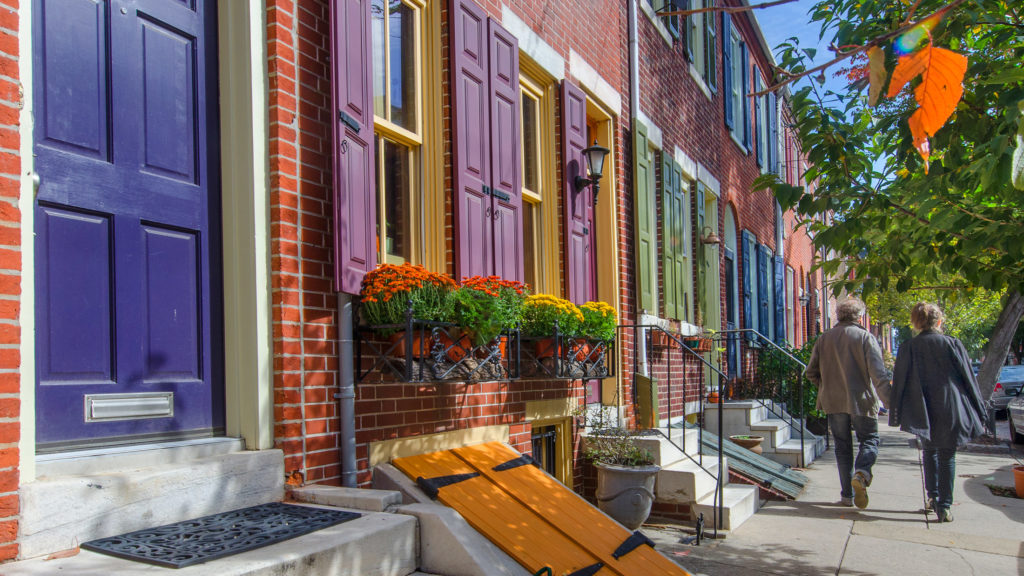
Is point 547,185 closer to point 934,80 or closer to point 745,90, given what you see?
point 934,80

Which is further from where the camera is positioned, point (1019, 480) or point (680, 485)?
point (1019, 480)

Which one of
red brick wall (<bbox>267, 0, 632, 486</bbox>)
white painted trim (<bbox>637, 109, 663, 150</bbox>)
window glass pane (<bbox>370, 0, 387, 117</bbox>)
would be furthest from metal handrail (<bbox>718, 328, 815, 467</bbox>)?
red brick wall (<bbox>267, 0, 632, 486</bbox>)

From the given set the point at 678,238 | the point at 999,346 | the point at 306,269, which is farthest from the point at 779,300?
the point at 306,269

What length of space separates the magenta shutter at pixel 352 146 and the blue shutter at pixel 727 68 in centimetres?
915

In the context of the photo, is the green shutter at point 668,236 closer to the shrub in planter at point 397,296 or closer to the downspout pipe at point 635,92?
the downspout pipe at point 635,92

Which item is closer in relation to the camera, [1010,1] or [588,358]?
[1010,1]

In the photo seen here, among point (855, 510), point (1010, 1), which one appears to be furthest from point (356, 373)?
point (855, 510)

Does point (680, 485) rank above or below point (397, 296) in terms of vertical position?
below

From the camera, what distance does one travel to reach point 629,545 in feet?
14.5

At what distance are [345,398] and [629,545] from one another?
175 cm

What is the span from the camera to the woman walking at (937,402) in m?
6.32

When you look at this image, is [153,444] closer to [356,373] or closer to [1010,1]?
[356,373]

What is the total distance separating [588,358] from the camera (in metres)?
5.90

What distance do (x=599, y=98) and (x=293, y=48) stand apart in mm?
4033
